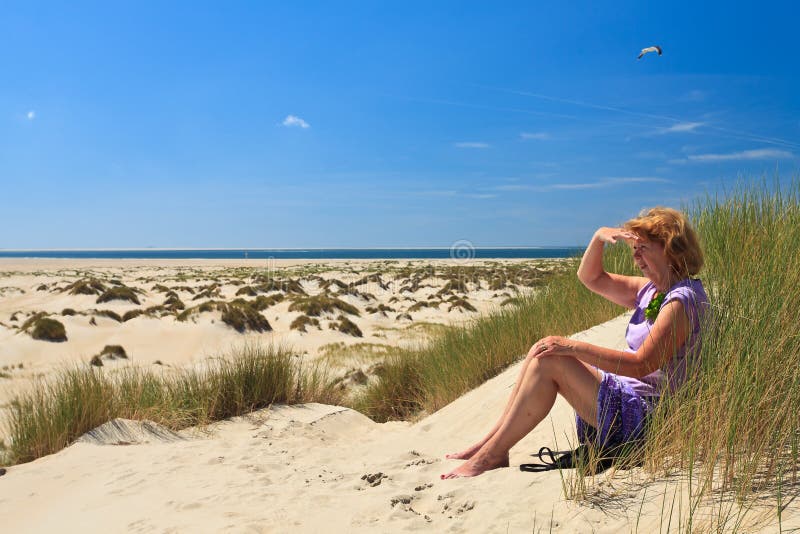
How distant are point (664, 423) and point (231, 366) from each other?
16.3ft

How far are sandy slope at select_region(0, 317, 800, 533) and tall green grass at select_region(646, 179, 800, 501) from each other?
18 centimetres

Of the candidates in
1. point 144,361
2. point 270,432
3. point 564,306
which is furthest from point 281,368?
point 144,361

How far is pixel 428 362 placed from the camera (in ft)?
24.2

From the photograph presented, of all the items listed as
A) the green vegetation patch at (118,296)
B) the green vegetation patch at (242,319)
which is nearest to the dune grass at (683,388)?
the green vegetation patch at (242,319)

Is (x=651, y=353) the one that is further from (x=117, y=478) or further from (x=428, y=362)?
(x=428, y=362)

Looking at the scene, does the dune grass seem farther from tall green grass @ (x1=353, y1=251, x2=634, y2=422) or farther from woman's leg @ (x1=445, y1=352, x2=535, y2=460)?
woman's leg @ (x1=445, y1=352, x2=535, y2=460)

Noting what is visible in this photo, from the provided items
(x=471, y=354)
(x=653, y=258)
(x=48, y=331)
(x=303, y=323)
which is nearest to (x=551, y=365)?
(x=653, y=258)

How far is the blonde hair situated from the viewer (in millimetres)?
2922

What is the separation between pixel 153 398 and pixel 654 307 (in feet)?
16.9

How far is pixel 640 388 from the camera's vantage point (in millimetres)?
2879

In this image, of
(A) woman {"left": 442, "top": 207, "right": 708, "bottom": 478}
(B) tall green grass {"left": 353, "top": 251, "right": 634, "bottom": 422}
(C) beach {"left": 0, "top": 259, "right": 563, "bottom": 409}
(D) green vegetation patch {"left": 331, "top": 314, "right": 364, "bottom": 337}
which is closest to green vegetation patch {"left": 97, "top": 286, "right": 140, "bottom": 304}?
(C) beach {"left": 0, "top": 259, "right": 563, "bottom": 409}

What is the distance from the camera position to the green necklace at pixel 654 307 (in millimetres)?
2947

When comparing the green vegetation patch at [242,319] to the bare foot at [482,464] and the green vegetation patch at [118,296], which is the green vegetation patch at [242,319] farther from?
the bare foot at [482,464]

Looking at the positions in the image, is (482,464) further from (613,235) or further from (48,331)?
(48,331)
